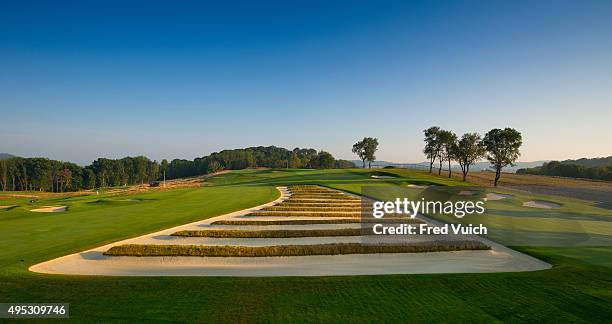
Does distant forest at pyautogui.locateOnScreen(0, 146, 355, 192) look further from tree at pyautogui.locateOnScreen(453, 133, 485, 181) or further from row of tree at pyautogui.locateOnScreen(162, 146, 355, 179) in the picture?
tree at pyautogui.locateOnScreen(453, 133, 485, 181)

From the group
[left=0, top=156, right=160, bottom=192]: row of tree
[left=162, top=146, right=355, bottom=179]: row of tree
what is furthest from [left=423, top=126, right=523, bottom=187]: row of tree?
[left=0, top=156, right=160, bottom=192]: row of tree

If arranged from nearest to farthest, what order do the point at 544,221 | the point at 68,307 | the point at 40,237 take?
the point at 68,307
the point at 40,237
the point at 544,221

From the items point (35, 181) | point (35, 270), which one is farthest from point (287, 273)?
point (35, 181)

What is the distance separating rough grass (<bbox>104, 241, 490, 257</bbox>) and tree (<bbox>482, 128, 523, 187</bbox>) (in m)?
35.8

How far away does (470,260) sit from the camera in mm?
12391

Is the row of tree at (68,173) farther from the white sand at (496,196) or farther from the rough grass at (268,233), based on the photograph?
the white sand at (496,196)

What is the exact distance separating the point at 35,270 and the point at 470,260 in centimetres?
1583

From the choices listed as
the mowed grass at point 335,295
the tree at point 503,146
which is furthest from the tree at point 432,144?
Answer: the mowed grass at point 335,295

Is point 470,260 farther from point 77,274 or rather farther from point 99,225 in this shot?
point 99,225

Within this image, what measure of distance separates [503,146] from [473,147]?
25.0ft

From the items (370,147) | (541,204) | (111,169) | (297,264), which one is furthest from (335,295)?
(111,169)

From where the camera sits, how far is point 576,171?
6069cm

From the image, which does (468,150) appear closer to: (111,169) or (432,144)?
(432,144)

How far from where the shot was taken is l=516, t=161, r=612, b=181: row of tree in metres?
53.7
